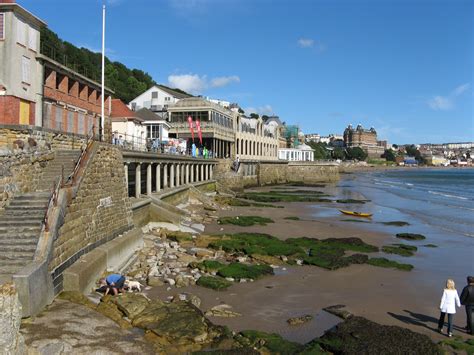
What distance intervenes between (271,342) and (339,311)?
399 cm

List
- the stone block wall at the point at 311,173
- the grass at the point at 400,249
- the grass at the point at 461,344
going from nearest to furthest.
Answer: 1. the grass at the point at 461,344
2. the grass at the point at 400,249
3. the stone block wall at the point at 311,173

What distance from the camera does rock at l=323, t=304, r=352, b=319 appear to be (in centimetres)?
1459

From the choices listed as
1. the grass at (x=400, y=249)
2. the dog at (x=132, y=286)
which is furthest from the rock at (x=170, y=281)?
the grass at (x=400, y=249)

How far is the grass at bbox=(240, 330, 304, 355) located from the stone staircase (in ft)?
20.6

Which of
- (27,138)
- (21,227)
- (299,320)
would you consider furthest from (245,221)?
(21,227)

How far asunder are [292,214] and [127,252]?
24.4 metres

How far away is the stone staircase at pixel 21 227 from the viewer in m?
12.1

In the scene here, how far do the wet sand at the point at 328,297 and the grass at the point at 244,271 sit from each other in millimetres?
379

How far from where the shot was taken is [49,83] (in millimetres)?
27297

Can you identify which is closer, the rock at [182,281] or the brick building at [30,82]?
the rock at [182,281]

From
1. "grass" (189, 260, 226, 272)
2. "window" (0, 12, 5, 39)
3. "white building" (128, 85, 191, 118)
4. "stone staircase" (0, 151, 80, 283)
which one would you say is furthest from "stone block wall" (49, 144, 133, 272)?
"white building" (128, 85, 191, 118)

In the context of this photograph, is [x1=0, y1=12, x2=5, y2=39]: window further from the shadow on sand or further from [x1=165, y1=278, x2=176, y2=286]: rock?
the shadow on sand

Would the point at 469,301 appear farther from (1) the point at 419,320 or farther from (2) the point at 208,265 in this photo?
(2) the point at 208,265

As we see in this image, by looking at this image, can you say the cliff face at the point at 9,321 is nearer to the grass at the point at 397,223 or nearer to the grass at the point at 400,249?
the grass at the point at 400,249
